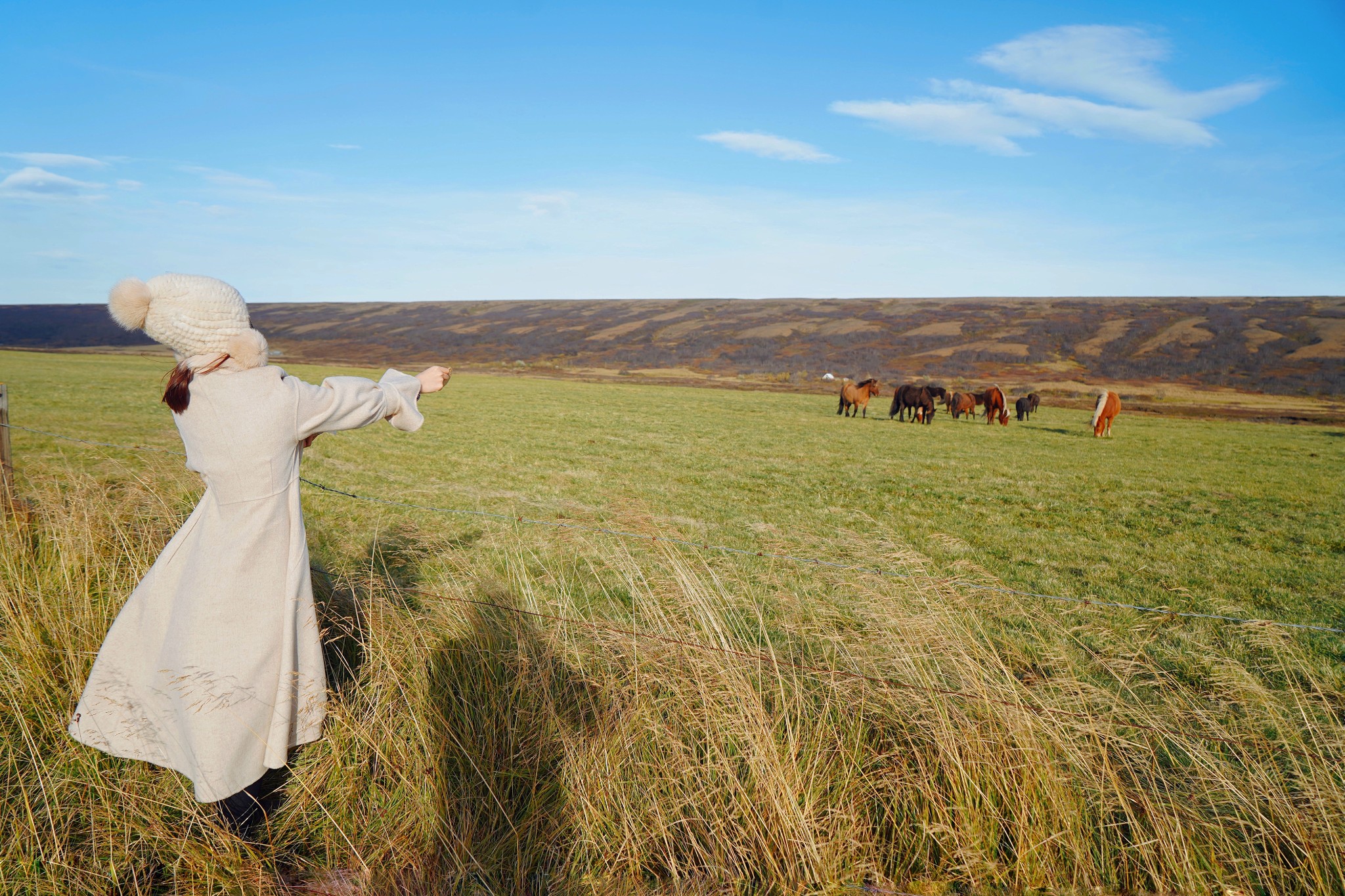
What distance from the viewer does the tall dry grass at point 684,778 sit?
2.45 m

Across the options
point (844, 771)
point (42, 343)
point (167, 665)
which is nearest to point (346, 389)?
point (167, 665)

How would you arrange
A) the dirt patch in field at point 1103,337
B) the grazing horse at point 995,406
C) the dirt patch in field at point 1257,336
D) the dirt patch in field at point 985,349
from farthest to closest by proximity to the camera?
the dirt patch in field at point 985,349 < the dirt patch in field at point 1103,337 < the dirt patch in field at point 1257,336 < the grazing horse at point 995,406

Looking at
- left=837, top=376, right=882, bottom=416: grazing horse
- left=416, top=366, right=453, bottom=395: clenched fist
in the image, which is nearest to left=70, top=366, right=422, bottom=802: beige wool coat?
left=416, top=366, right=453, bottom=395: clenched fist

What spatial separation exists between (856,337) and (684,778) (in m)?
82.7

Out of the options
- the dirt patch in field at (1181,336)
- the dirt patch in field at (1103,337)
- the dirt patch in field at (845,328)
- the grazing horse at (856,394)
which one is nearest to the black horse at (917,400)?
the grazing horse at (856,394)

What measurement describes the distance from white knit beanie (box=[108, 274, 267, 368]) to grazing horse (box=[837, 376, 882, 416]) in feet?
85.1

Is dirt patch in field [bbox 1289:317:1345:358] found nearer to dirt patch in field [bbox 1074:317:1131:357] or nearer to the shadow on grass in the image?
dirt patch in field [bbox 1074:317:1131:357]

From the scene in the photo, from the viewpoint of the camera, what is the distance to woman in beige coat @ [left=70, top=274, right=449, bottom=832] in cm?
229

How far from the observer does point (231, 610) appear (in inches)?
92.8

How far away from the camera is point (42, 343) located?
8031 cm

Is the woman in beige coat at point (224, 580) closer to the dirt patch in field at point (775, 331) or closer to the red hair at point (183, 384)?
the red hair at point (183, 384)

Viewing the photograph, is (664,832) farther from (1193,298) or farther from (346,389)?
(1193,298)

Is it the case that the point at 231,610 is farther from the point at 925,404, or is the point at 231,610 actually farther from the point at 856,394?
the point at 856,394

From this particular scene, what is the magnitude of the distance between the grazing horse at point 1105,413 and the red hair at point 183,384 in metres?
25.0
